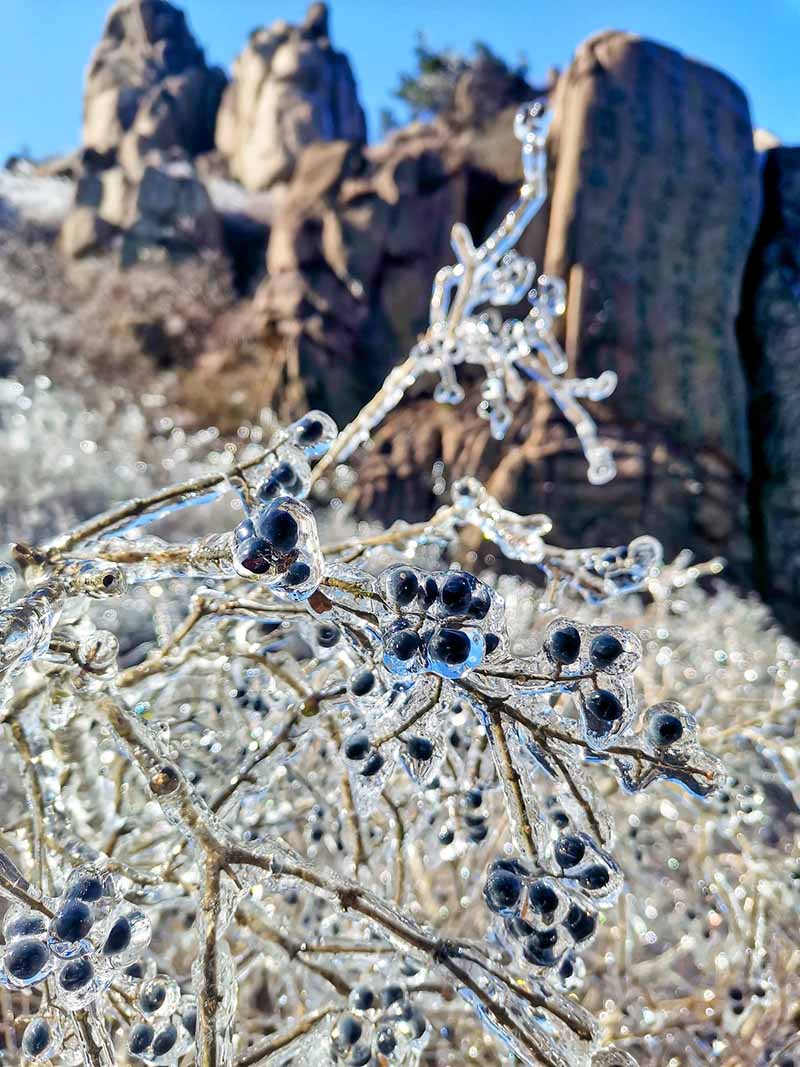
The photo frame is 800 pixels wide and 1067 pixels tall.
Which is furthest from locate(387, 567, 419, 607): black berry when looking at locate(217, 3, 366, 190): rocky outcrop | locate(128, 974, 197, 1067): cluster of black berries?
locate(217, 3, 366, 190): rocky outcrop

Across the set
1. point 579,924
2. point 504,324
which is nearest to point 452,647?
point 579,924

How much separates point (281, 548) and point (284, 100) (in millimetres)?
10431

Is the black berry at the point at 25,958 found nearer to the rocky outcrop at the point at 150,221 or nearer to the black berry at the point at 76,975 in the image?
the black berry at the point at 76,975

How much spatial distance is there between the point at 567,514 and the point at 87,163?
7065 mm

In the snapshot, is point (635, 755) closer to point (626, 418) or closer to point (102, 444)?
point (626, 418)

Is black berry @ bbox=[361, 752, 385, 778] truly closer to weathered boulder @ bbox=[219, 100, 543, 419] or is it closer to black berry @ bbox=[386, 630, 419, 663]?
black berry @ bbox=[386, 630, 419, 663]

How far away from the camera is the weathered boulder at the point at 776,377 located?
Answer: 15.4 ft

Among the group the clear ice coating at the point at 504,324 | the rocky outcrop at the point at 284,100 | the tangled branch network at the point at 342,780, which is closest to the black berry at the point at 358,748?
the tangled branch network at the point at 342,780

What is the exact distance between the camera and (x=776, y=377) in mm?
5062

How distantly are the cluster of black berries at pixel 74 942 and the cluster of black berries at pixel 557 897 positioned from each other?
0.46 feet

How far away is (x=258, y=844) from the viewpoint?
0.97ft

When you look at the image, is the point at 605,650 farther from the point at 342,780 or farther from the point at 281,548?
the point at 342,780

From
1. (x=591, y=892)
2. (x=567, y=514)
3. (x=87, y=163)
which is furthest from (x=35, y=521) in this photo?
(x=87, y=163)

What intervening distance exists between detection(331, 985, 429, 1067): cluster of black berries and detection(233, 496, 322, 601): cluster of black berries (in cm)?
24
